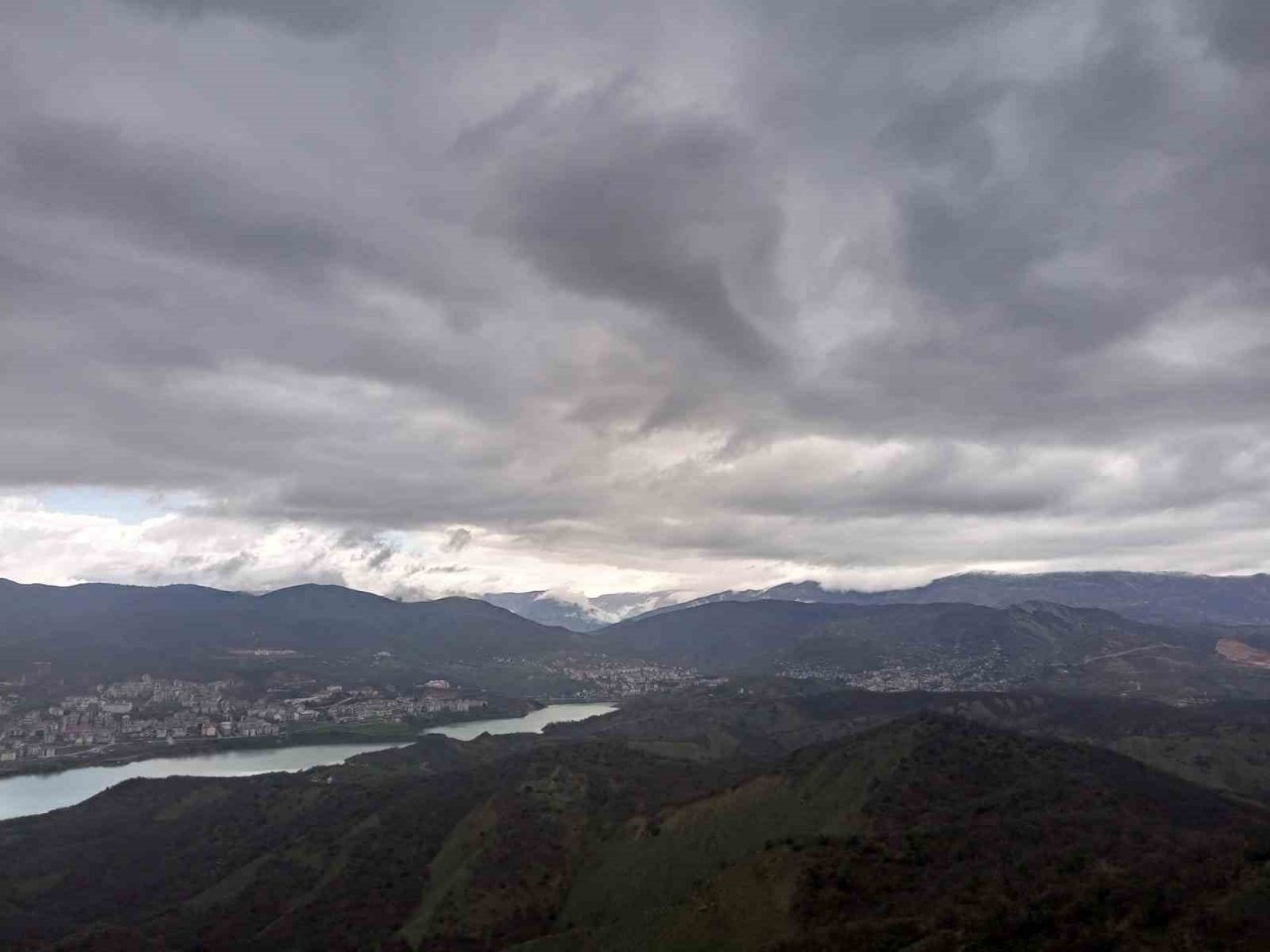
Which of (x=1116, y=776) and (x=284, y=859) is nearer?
(x=1116, y=776)

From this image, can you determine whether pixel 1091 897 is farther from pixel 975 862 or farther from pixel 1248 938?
pixel 975 862

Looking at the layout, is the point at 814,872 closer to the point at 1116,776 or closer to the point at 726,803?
the point at 726,803

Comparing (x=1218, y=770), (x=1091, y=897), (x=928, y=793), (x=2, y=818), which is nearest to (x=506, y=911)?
(x=928, y=793)

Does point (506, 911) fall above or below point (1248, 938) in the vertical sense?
below

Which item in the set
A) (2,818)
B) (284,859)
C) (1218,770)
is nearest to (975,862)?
(284,859)

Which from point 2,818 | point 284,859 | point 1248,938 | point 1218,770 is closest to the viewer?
point 1248,938

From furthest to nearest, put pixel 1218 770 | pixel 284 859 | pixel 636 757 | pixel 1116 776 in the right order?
pixel 636 757
pixel 1218 770
pixel 284 859
pixel 1116 776
